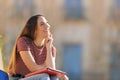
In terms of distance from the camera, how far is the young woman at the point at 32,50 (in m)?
7.48

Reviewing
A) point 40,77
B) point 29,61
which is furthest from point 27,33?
point 40,77

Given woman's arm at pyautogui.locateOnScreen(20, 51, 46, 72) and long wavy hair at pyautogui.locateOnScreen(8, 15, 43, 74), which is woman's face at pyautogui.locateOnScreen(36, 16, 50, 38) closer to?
long wavy hair at pyautogui.locateOnScreen(8, 15, 43, 74)

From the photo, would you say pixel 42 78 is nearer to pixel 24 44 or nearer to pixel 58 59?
pixel 24 44

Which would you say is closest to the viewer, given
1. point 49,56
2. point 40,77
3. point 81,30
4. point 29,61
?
point 40,77

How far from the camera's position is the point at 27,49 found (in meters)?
7.53

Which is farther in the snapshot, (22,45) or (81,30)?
(81,30)

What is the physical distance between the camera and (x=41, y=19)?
25.3ft

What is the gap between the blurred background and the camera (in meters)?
31.9

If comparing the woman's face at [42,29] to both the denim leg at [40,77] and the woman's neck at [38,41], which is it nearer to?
the woman's neck at [38,41]

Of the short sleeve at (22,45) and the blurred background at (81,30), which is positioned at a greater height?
the short sleeve at (22,45)

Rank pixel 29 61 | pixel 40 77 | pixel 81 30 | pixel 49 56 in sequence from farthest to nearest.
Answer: pixel 81 30
pixel 49 56
pixel 29 61
pixel 40 77

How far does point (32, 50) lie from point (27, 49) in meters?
0.14

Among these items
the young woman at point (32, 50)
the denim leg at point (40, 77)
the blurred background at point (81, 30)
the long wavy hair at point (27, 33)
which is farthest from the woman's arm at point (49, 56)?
the blurred background at point (81, 30)

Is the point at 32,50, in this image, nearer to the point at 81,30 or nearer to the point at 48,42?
Answer: the point at 48,42
